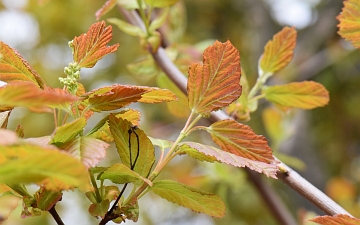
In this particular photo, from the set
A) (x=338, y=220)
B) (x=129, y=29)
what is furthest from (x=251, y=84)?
(x=338, y=220)

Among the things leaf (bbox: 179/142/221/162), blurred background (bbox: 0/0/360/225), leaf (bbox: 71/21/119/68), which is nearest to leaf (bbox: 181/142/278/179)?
leaf (bbox: 179/142/221/162)

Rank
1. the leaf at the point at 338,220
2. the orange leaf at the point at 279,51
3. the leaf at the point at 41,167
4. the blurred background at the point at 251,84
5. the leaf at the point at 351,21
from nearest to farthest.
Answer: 1. the leaf at the point at 41,167
2. the leaf at the point at 338,220
3. the leaf at the point at 351,21
4. the orange leaf at the point at 279,51
5. the blurred background at the point at 251,84

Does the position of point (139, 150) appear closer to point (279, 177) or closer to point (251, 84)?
point (279, 177)

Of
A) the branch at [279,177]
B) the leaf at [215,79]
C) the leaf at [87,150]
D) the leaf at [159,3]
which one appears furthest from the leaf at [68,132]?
the leaf at [159,3]

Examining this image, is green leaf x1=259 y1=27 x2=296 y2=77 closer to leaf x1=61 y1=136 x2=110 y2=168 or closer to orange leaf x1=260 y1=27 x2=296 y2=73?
orange leaf x1=260 y1=27 x2=296 y2=73

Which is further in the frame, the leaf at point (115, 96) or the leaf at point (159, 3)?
the leaf at point (159, 3)

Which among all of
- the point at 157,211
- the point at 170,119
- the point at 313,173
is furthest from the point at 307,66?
the point at 157,211

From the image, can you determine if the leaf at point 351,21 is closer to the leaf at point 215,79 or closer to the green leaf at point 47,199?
the leaf at point 215,79
